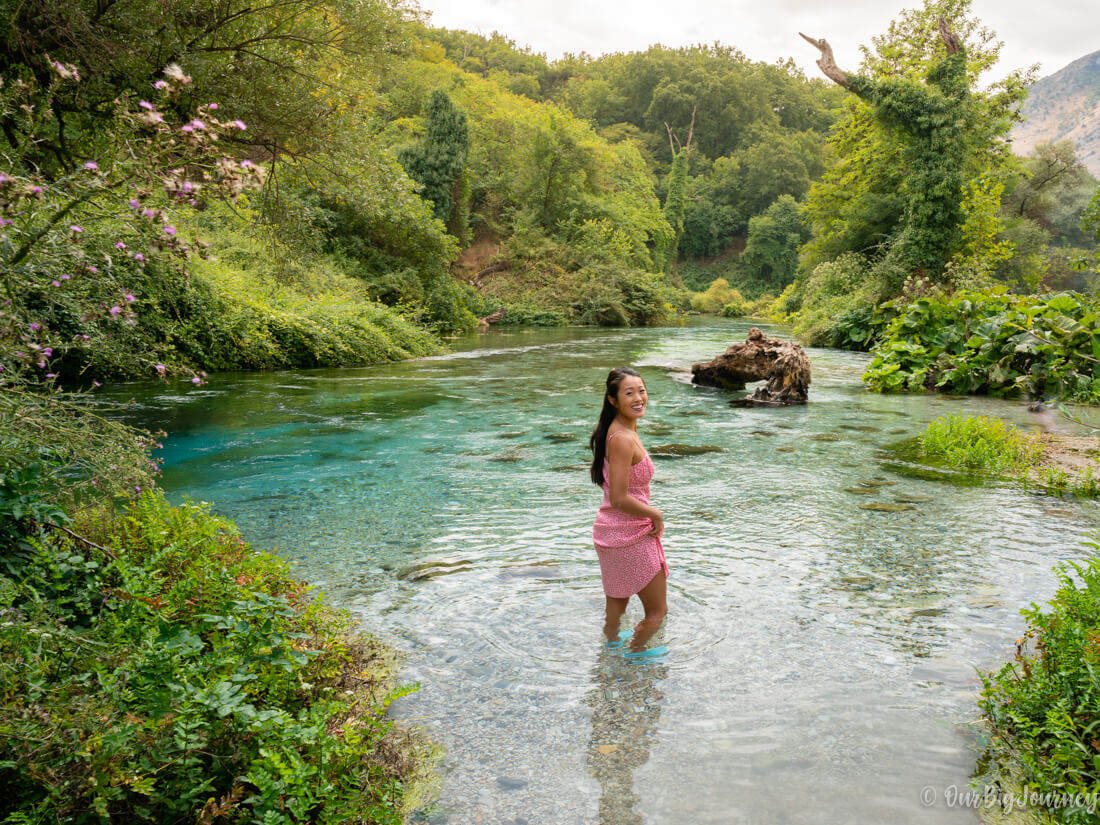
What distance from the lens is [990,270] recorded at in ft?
88.2

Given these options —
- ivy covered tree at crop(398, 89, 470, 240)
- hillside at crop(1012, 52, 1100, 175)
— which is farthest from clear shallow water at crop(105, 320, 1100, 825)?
hillside at crop(1012, 52, 1100, 175)

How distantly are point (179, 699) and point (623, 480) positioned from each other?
2.36 metres

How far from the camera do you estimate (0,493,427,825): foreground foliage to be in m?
2.28

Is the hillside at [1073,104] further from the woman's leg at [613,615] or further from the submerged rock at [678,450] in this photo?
the woman's leg at [613,615]

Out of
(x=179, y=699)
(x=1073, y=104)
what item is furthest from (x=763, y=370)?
(x=1073, y=104)

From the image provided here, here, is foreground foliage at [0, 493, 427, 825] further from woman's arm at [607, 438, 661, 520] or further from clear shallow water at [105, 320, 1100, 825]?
woman's arm at [607, 438, 661, 520]

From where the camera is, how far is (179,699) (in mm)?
2508

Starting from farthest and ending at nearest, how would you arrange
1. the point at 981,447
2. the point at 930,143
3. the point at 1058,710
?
the point at 930,143 < the point at 981,447 < the point at 1058,710

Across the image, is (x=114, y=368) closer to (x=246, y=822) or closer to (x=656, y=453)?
(x=656, y=453)

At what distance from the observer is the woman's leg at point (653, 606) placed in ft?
14.0

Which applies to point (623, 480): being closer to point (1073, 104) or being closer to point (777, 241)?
point (777, 241)

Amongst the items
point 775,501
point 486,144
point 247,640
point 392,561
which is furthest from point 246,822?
point 486,144

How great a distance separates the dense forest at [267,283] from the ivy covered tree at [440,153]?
0.50 ft

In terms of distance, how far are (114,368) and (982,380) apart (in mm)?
16044
